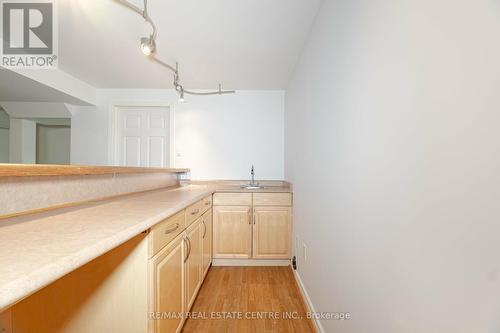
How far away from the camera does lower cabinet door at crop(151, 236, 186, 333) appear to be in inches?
37.0

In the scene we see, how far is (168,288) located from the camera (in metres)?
1.08

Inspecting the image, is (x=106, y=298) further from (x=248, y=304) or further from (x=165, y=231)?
(x=248, y=304)

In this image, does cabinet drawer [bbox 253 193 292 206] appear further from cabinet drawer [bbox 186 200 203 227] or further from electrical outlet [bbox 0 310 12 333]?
electrical outlet [bbox 0 310 12 333]

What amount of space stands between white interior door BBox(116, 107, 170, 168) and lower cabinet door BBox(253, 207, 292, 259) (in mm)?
1790

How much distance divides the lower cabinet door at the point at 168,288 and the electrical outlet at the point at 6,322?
483 mm

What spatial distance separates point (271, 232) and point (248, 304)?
843mm

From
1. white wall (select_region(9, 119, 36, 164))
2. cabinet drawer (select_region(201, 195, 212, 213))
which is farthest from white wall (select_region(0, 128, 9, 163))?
cabinet drawer (select_region(201, 195, 212, 213))

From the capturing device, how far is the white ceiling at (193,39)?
154 centimetres

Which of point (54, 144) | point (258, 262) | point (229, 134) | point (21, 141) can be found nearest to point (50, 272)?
point (258, 262)

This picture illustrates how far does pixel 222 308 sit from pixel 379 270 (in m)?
1.37

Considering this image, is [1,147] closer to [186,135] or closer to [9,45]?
[9,45]

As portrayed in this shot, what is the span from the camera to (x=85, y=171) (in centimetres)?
106

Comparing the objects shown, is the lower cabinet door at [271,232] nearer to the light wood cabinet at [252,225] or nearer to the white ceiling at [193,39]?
the light wood cabinet at [252,225]

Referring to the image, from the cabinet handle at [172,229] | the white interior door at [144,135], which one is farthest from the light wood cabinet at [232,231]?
the white interior door at [144,135]
